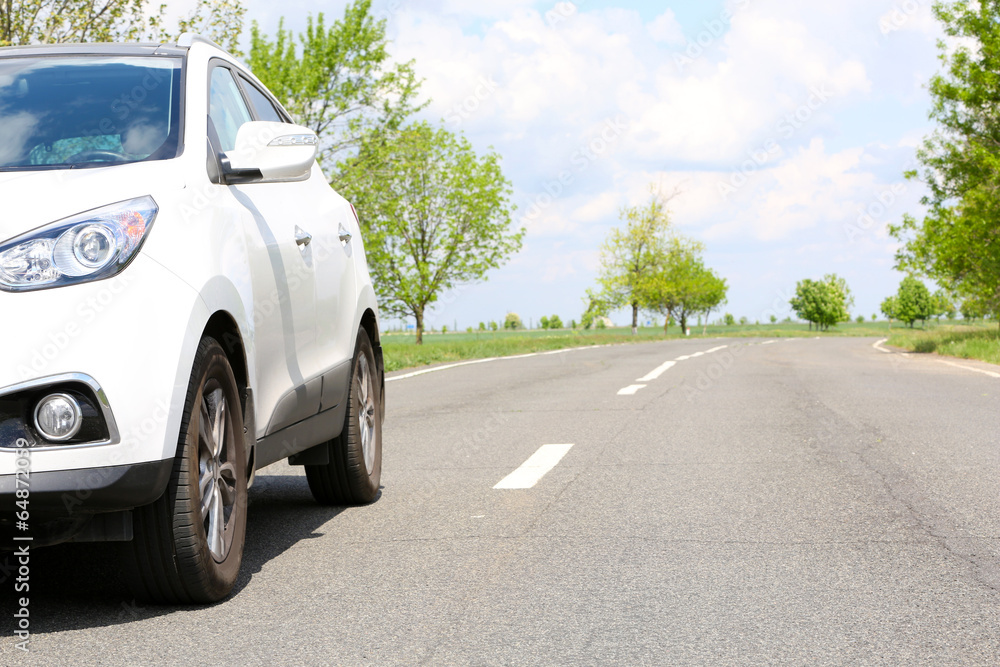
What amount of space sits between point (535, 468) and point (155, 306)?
3792 millimetres

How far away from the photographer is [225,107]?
13.9 feet

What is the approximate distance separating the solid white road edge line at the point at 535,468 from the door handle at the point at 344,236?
1630mm

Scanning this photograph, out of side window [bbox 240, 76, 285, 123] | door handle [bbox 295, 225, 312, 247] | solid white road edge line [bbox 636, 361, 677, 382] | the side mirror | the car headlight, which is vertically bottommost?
solid white road edge line [bbox 636, 361, 677, 382]

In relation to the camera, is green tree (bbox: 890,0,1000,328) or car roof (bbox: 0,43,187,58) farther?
green tree (bbox: 890,0,1000,328)

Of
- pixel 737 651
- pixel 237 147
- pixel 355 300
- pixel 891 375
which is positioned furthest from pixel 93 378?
pixel 891 375

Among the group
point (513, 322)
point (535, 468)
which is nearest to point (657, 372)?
point (535, 468)

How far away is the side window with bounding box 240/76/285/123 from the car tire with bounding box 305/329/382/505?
118 cm

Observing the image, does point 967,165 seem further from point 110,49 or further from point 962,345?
point 110,49

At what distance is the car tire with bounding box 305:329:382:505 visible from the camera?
505cm

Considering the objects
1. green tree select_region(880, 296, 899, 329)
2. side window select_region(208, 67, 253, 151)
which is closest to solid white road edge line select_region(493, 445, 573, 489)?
side window select_region(208, 67, 253, 151)

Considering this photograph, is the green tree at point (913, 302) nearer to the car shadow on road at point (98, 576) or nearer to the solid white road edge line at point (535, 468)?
the solid white road edge line at point (535, 468)

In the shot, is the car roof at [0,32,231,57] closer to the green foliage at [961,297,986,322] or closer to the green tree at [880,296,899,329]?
the green foliage at [961,297,986,322]

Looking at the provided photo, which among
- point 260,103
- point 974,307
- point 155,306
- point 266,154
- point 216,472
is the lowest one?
point 216,472

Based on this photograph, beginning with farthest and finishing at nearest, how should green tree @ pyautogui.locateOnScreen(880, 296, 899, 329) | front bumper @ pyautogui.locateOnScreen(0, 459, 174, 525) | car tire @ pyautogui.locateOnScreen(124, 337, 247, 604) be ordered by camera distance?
1. green tree @ pyautogui.locateOnScreen(880, 296, 899, 329)
2. car tire @ pyautogui.locateOnScreen(124, 337, 247, 604)
3. front bumper @ pyautogui.locateOnScreen(0, 459, 174, 525)
